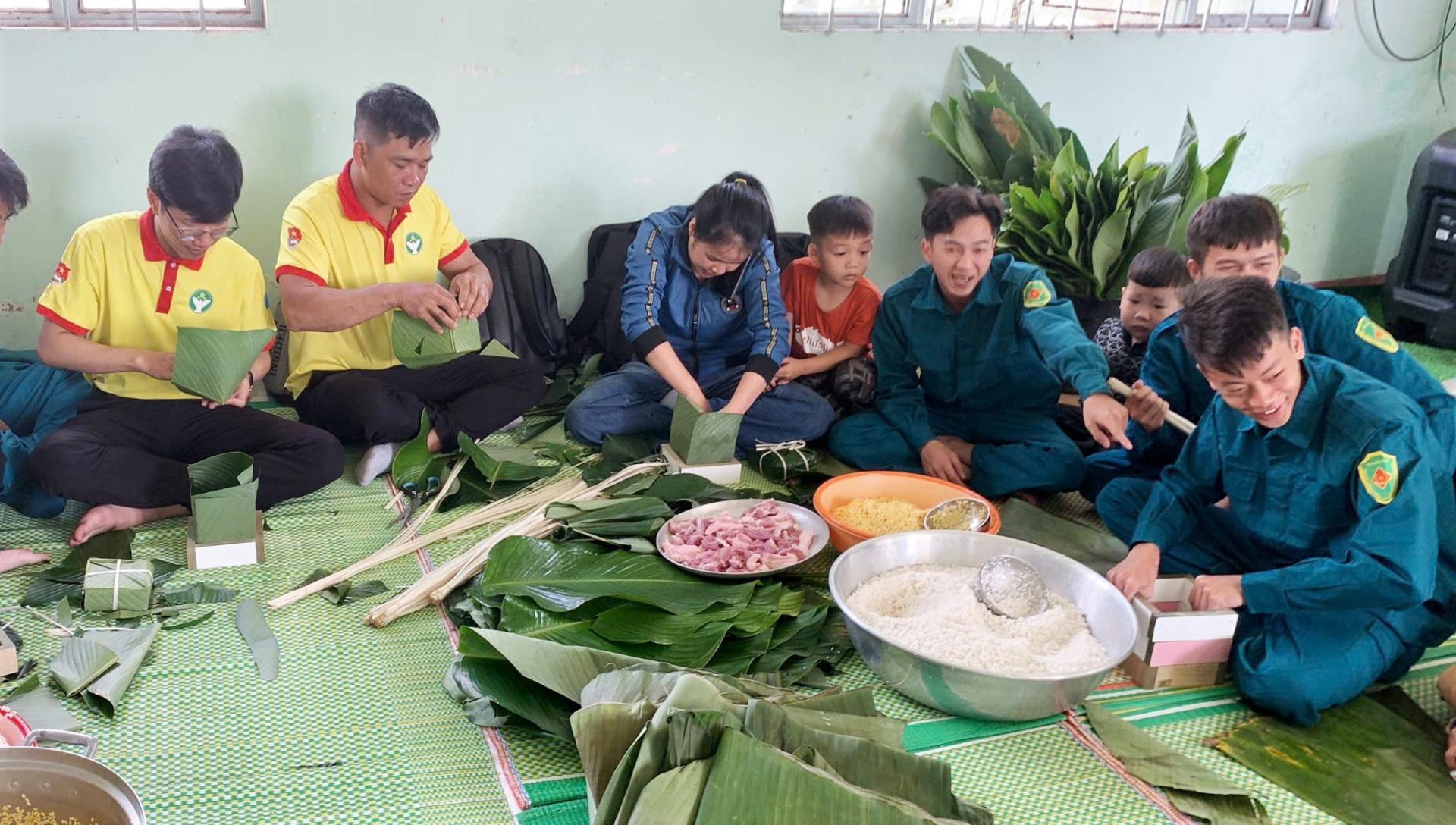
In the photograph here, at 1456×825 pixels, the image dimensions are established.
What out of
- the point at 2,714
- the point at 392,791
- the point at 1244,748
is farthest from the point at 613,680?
the point at 1244,748

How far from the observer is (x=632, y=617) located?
2.30 meters

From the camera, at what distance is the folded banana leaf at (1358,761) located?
1976 millimetres

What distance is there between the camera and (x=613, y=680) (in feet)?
6.15

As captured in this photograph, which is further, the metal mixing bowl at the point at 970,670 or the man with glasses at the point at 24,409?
the man with glasses at the point at 24,409

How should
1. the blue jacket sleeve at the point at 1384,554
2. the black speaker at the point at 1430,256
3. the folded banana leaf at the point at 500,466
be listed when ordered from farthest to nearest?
1. the black speaker at the point at 1430,256
2. the folded banana leaf at the point at 500,466
3. the blue jacket sleeve at the point at 1384,554

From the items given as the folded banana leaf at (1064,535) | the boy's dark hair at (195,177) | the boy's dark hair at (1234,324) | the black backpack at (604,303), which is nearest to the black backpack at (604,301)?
the black backpack at (604,303)

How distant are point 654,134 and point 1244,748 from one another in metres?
2.92

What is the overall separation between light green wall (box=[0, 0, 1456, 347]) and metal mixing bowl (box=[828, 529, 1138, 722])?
6.98 feet

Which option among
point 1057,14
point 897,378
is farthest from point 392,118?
point 1057,14

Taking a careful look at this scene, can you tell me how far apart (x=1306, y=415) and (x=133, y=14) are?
3418mm

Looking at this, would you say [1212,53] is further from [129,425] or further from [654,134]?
[129,425]

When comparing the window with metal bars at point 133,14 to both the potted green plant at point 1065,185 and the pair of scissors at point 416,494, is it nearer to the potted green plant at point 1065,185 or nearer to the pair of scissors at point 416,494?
the pair of scissors at point 416,494

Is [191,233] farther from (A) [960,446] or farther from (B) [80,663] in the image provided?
(A) [960,446]

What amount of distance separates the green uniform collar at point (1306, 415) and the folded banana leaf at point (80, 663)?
242cm
